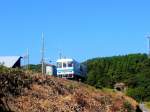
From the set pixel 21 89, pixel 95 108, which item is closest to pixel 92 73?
pixel 95 108

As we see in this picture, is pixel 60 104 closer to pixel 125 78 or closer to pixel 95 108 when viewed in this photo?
pixel 95 108

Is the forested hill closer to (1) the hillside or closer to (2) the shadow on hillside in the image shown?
(1) the hillside

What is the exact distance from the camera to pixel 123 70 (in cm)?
10325

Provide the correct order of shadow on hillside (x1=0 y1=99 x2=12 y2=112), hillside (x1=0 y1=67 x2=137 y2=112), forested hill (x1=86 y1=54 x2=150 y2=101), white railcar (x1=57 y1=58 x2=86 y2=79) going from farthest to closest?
forested hill (x1=86 y1=54 x2=150 y2=101), white railcar (x1=57 y1=58 x2=86 y2=79), hillside (x1=0 y1=67 x2=137 y2=112), shadow on hillside (x1=0 y1=99 x2=12 y2=112)

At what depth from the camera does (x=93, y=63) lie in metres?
99.5

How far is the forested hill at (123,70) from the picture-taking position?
91.3 metres

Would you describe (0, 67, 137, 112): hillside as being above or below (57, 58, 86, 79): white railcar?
below

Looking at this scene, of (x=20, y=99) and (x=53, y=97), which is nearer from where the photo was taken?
(x=20, y=99)

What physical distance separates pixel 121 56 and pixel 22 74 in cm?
8920

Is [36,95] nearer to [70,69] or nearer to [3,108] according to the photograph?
[3,108]

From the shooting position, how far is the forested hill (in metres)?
91.3

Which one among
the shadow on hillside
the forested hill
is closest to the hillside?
the shadow on hillside

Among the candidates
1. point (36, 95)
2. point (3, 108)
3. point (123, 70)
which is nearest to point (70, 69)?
point (36, 95)

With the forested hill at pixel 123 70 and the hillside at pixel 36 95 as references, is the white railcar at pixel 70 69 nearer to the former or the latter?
the forested hill at pixel 123 70
